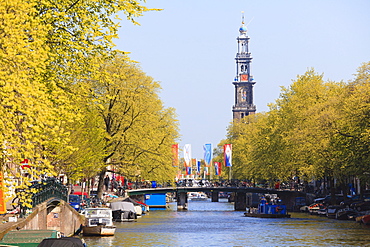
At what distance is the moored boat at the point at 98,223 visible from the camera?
59.4m

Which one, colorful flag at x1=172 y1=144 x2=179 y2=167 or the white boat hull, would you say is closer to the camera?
the white boat hull

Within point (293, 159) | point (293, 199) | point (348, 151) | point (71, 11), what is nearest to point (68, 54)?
point (71, 11)

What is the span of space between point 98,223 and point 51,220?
1149 cm

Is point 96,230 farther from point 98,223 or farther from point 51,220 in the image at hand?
point 51,220

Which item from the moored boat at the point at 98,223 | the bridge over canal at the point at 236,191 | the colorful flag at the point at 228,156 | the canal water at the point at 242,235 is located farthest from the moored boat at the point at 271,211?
the moored boat at the point at 98,223

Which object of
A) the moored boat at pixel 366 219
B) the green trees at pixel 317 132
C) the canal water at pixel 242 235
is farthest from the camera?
the moored boat at pixel 366 219

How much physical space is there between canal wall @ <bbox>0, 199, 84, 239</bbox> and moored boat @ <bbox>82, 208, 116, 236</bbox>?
30.3 inches

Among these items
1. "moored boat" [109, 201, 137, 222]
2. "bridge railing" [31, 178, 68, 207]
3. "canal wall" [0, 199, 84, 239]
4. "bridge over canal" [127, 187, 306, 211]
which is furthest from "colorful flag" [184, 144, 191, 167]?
"bridge railing" [31, 178, 68, 207]

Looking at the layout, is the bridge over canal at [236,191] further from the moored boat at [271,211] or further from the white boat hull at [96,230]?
the white boat hull at [96,230]

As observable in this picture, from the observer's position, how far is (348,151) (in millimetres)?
66062

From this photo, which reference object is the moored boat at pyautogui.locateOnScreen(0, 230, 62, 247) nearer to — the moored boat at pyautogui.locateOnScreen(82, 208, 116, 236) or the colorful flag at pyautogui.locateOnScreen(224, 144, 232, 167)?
the moored boat at pyautogui.locateOnScreen(82, 208, 116, 236)

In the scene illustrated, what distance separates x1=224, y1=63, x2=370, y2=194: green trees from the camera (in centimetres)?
6556

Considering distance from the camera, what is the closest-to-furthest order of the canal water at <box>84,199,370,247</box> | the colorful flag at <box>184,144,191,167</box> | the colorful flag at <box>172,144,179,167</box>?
1. the canal water at <box>84,199,370,247</box>
2. the colorful flag at <box>172,144,179,167</box>
3. the colorful flag at <box>184,144,191,167</box>

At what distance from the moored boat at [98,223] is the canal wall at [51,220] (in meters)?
0.77
